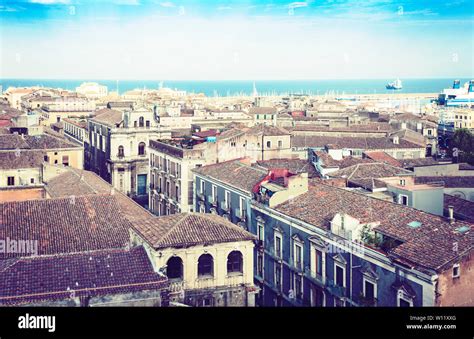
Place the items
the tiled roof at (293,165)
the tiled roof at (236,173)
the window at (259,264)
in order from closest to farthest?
the window at (259,264) < the tiled roof at (236,173) < the tiled roof at (293,165)

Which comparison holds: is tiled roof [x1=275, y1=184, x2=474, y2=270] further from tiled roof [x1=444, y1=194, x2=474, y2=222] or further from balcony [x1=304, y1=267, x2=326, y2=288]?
tiled roof [x1=444, y1=194, x2=474, y2=222]

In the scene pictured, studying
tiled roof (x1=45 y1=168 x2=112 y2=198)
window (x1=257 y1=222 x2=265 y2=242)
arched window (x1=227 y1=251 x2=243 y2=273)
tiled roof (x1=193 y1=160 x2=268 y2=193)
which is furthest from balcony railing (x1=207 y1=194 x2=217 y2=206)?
arched window (x1=227 y1=251 x2=243 y2=273)

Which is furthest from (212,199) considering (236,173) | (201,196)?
(236,173)

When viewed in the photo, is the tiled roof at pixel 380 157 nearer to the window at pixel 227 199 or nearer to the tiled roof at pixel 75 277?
the window at pixel 227 199

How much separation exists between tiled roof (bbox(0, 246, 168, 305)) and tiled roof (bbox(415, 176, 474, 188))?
7.43m

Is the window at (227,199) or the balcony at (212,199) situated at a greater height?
the window at (227,199)

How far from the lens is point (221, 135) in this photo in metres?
18.0

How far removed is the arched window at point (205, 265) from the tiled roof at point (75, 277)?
72cm

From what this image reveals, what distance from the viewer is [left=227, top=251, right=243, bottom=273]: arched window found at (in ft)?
28.1

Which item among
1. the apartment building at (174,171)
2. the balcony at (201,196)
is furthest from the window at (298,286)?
the apartment building at (174,171)

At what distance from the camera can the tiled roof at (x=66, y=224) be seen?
30.3 ft

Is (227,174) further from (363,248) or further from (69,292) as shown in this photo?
(69,292)

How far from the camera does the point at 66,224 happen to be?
972 centimetres
